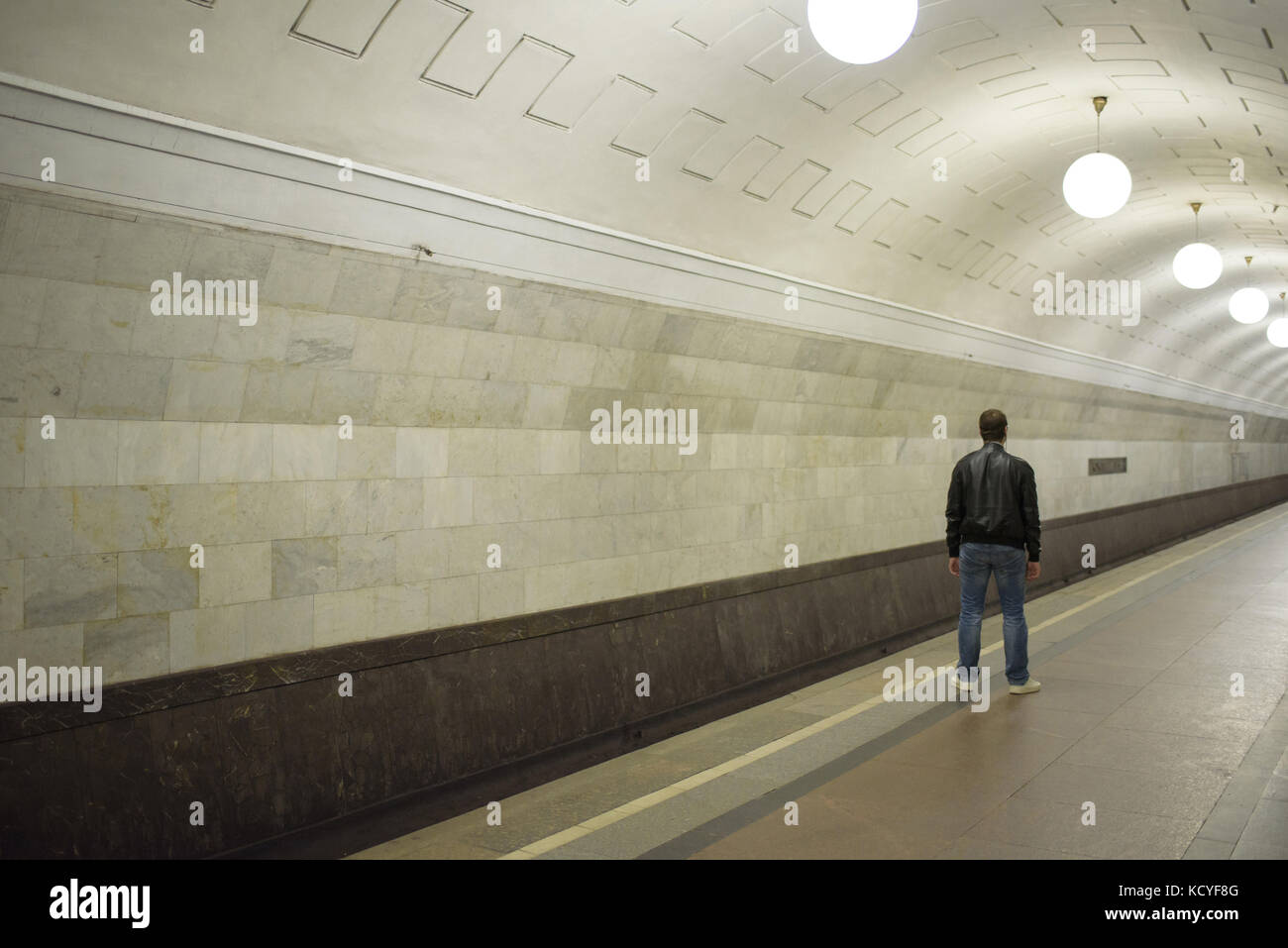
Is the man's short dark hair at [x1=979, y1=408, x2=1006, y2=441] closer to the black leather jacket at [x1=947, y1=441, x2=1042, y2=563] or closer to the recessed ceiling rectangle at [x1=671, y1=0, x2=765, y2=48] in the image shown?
the black leather jacket at [x1=947, y1=441, x2=1042, y2=563]

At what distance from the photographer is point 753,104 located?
644cm

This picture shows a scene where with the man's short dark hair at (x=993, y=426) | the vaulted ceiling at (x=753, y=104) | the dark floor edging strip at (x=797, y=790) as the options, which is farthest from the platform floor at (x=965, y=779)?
the vaulted ceiling at (x=753, y=104)

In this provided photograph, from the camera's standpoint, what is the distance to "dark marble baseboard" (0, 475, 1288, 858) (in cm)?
407

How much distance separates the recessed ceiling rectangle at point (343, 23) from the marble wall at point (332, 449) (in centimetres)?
91

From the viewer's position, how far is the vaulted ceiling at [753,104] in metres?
4.23

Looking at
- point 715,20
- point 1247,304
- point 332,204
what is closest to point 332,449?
point 332,204

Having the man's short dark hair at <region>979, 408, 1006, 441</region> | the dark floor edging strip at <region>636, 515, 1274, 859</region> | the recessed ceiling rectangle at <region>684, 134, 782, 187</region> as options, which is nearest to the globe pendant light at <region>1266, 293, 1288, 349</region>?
the dark floor edging strip at <region>636, 515, 1274, 859</region>

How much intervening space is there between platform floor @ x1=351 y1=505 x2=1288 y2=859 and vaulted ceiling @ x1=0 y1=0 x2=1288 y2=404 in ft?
11.3

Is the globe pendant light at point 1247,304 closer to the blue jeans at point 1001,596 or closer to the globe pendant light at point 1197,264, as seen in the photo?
the globe pendant light at point 1197,264

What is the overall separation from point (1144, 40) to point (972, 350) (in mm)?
5197
